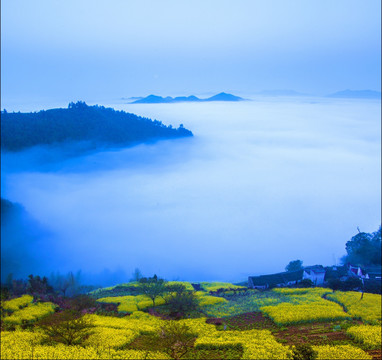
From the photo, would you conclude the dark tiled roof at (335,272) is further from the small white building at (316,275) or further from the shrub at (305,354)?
the shrub at (305,354)

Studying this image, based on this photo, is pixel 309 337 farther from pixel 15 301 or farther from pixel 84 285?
pixel 84 285

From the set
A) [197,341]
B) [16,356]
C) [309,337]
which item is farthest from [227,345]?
[16,356]

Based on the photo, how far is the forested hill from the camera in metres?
55.2

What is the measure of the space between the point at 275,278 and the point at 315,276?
178 inches

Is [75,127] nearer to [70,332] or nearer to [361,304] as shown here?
[70,332]

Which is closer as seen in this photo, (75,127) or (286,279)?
(286,279)

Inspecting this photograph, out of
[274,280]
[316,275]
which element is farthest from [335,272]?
[274,280]

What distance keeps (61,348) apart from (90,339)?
1959mm

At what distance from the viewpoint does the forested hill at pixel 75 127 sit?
55156 mm

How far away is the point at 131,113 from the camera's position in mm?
54281

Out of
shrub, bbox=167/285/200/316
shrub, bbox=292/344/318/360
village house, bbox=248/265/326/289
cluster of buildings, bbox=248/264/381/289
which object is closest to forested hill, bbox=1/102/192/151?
village house, bbox=248/265/326/289

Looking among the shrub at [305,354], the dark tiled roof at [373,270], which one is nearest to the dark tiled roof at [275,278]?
the dark tiled roof at [373,270]

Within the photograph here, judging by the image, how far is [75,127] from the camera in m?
57.3

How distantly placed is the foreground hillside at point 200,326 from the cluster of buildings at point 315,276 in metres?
4.51
